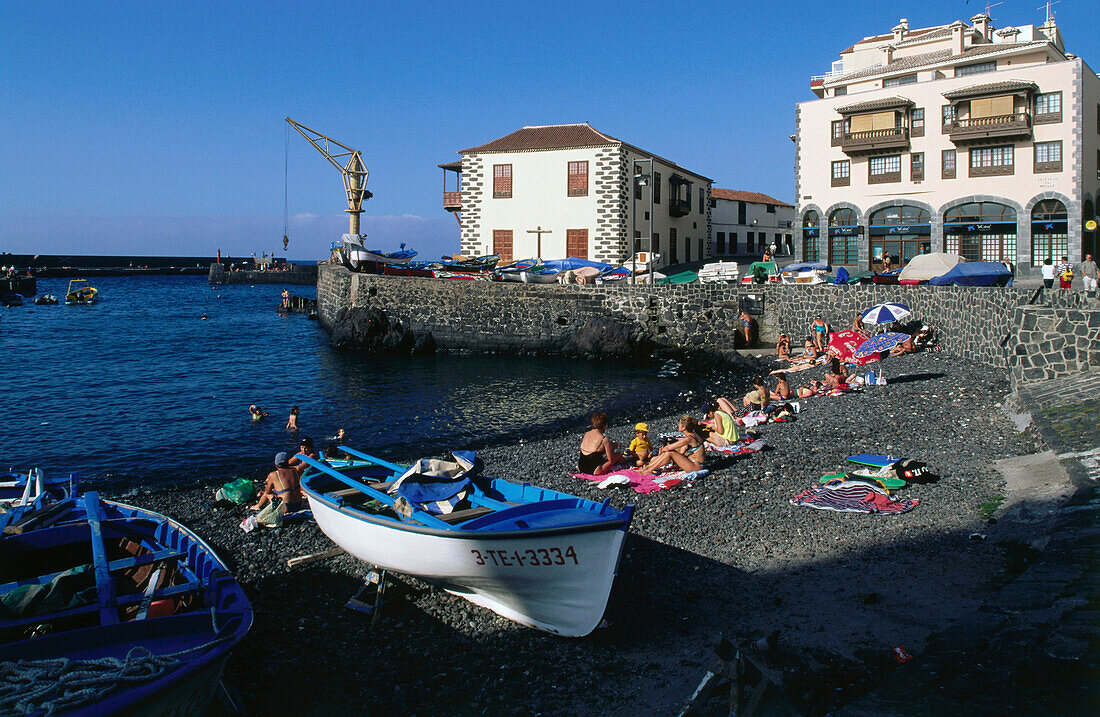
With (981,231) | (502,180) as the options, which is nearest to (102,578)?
(502,180)

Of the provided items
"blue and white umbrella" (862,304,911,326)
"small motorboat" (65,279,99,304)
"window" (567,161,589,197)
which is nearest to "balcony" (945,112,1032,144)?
"blue and white umbrella" (862,304,911,326)

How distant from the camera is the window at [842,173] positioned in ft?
124

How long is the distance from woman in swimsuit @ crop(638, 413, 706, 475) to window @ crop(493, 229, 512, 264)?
2779 centimetres

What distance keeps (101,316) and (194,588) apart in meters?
55.4

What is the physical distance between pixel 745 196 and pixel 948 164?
24.7 m

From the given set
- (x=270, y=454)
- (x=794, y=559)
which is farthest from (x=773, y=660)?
(x=270, y=454)

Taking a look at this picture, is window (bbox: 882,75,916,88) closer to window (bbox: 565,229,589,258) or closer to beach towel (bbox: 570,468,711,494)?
window (bbox: 565,229,589,258)

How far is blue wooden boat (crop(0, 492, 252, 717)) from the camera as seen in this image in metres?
5.00

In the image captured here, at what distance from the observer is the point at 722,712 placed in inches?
208

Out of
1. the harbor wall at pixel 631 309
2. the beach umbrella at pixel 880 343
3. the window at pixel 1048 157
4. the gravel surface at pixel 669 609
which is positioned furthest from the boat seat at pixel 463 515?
the window at pixel 1048 157

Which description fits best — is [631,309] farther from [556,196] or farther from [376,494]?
[376,494]

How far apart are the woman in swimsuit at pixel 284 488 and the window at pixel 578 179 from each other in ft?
93.7

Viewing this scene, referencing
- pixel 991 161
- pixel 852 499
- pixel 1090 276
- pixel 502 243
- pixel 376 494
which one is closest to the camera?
pixel 376 494

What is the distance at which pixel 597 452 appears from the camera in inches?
471
